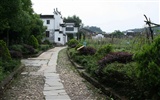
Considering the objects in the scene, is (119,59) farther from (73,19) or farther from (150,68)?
(73,19)

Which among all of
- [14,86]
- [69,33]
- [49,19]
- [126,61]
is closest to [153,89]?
[126,61]

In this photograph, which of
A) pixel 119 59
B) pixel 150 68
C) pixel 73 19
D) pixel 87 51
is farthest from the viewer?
pixel 73 19

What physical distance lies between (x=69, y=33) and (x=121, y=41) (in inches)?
2023

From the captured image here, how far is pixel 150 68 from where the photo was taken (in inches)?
212

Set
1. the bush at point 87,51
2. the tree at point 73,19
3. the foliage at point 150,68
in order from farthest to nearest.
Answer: the tree at point 73,19 < the bush at point 87,51 < the foliage at point 150,68

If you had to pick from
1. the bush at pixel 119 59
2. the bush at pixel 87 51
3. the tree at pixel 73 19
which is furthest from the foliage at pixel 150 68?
the tree at pixel 73 19

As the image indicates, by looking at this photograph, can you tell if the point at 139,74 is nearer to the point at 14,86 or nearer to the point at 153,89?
the point at 153,89

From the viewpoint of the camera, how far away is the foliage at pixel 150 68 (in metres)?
5.32

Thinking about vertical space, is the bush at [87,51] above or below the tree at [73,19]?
below

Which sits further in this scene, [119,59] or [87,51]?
[87,51]

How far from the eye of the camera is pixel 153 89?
5.54 metres

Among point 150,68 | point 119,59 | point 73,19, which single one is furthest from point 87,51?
point 73,19

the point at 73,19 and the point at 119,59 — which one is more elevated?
the point at 73,19

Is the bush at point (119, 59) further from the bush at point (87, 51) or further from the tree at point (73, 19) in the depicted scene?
the tree at point (73, 19)
